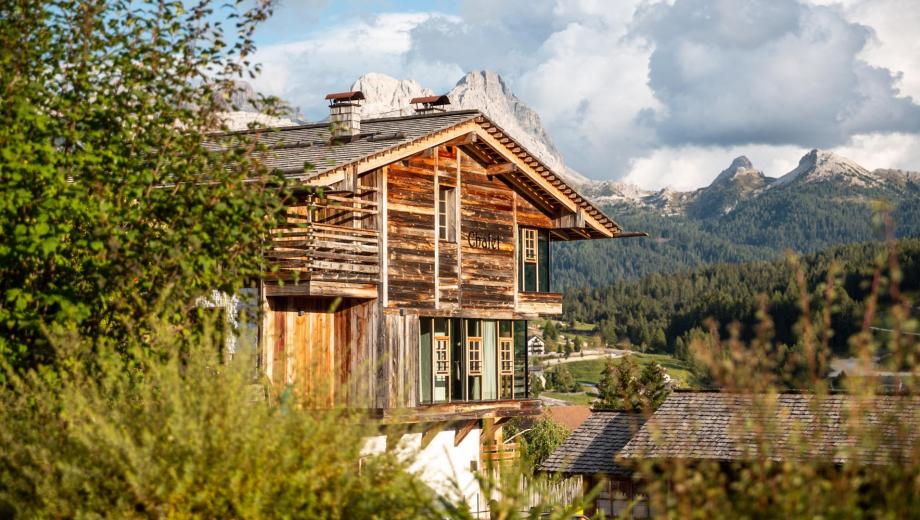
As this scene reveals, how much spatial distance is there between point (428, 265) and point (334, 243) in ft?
10.3

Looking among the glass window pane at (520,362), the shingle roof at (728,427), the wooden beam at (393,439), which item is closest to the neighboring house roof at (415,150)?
the glass window pane at (520,362)

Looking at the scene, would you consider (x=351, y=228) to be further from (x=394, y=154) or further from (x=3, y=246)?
(x=3, y=246)

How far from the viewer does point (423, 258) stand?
26.2 m

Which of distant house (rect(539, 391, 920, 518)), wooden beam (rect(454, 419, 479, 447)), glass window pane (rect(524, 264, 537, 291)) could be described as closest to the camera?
distant house (rect(539, 391, 920, 518))

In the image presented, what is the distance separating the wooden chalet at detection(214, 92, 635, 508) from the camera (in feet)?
78.2

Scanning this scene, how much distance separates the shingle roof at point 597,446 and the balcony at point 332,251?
501 inches

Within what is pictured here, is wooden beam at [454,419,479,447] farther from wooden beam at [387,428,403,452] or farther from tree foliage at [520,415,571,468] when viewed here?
tree foliage at [520,415,571,468]

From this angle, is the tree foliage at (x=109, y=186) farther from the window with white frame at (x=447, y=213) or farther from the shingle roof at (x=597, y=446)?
the shingle roof at (x=597, y=446)

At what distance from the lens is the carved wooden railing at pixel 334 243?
22.9m

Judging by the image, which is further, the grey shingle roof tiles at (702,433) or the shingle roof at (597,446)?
the shingle roof at (597,446)

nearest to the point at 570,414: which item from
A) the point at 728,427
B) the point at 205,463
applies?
the point at 728,427

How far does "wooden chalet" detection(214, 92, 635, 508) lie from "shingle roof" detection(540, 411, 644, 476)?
7.20 metres

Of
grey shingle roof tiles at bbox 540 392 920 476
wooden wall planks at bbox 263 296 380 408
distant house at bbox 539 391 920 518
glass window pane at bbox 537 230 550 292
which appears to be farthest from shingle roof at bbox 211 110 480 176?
distant house at bbox 539 391 920 518

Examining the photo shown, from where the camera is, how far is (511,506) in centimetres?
906
